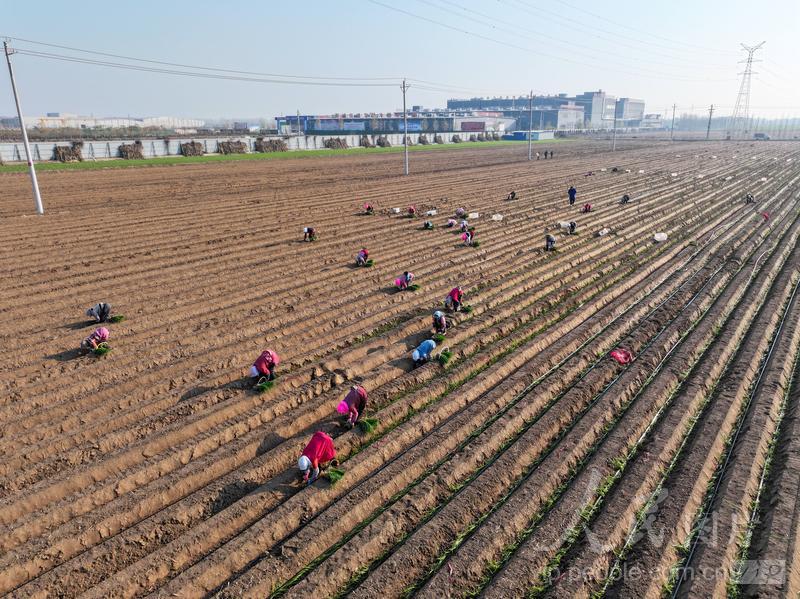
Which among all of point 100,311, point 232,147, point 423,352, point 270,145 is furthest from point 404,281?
point 270,145

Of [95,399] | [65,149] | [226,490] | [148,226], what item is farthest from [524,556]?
[65,149]

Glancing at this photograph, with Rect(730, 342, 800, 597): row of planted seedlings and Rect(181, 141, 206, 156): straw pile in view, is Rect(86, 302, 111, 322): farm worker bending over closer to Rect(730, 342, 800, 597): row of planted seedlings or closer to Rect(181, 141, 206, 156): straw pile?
Rect(730, 342, 800, 597): row of planted seedlings

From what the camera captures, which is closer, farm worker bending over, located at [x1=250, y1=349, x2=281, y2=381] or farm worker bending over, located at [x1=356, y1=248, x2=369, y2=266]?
farm worker bending over, located at [x1=250, y1=349, x2=281, y2=381]

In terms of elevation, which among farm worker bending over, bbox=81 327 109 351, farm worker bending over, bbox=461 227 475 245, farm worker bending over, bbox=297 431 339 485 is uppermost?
farm worker bending over, bbox=461 227 475 245

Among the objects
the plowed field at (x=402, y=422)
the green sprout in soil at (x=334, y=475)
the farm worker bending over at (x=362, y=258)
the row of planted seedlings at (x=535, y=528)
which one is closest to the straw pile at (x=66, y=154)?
the plowed field at (x=402, y=422)

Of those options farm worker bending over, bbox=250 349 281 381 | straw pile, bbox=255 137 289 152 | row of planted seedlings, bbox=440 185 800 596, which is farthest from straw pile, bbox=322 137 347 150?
row of planted seedlings, bbox=440 185 800 596

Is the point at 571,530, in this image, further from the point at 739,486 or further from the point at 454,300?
the point at 454,300

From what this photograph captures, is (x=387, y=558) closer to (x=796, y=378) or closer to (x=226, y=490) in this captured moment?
(x=226, y=490)

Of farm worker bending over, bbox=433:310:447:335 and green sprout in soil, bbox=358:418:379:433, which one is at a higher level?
farm worker bending over, bbox=433:310:447:335
